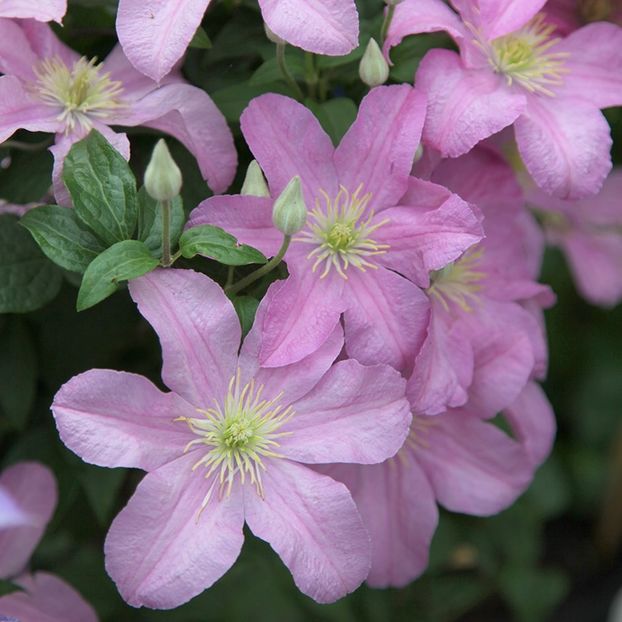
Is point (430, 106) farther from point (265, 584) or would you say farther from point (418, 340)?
point (265, 584)

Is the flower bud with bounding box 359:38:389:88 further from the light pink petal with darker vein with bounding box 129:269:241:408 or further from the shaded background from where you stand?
the light pink petal with darker vein with bounding box 129:269:241:408

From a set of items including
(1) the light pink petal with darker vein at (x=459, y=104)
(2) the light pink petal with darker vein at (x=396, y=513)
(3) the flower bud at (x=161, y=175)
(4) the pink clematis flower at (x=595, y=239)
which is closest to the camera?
(3) the flower bud at (x=161, y=175)

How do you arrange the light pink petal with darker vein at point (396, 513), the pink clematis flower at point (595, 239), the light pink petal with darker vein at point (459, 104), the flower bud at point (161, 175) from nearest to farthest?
the flower bud at point (161, 175) → the light pink petal with darker vein at point (459, 104) → the light pink petal with darker vein at point (396, 513) → the pink clematis flower at point (595, 239)

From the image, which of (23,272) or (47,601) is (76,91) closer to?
(23,272)

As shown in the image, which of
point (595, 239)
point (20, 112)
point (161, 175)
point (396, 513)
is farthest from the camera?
point (595, 239)

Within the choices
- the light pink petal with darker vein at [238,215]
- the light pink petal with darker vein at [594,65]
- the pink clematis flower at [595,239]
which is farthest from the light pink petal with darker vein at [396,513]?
the pink clematis flower at [595,239]

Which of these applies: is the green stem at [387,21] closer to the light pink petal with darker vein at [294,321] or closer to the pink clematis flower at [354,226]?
the pink clematis flower at [354,226]

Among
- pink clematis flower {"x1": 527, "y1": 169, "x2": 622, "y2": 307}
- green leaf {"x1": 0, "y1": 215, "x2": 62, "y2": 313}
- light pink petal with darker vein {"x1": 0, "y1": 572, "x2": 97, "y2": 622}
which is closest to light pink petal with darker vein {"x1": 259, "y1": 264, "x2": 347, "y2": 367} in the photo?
green leaf {"x1": 0, "y1": 215, "x2": 62, "y2": 313}

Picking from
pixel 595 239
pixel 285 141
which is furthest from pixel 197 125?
pixel 595 239
